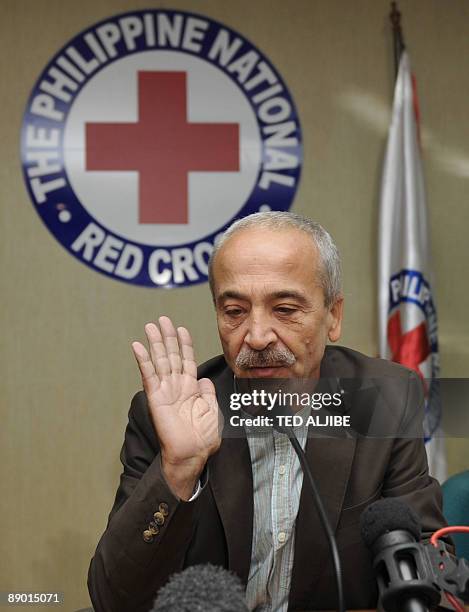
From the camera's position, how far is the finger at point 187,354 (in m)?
1.25

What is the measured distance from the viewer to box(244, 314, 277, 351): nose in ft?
3.75

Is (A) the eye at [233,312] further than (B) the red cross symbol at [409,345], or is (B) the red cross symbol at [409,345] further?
(B) the red cross symbol at [409,345]

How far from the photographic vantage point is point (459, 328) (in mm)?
3381

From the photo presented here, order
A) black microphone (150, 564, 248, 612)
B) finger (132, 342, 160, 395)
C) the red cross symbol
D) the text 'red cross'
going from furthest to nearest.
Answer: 1. the text 'red cross'
2. the red cross symbol
3. finger (132, 342, 160, 395)
4. black microphone (150, 564, 248, 612)

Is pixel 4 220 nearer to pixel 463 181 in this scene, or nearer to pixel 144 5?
pixel 144 5

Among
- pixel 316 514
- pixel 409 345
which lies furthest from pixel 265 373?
pixel 409 345

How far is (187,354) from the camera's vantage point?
1.27 metres

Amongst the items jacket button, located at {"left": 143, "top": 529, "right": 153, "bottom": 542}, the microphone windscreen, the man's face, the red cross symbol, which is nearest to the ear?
the man's face

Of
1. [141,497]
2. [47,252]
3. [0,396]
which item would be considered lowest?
[141,497]

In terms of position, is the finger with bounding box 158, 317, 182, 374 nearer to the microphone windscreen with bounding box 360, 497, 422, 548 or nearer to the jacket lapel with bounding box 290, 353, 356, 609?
the jacket lapel with bounding box 290, 353, 356, 609

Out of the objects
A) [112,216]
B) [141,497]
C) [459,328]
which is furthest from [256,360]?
[459,328]

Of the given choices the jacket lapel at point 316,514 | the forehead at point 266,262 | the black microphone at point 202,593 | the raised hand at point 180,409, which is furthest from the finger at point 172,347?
the black microphone at point 202,593

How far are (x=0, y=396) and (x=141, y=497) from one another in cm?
220

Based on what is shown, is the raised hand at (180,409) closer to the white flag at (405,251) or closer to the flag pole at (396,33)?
the white flag at (405,251)
